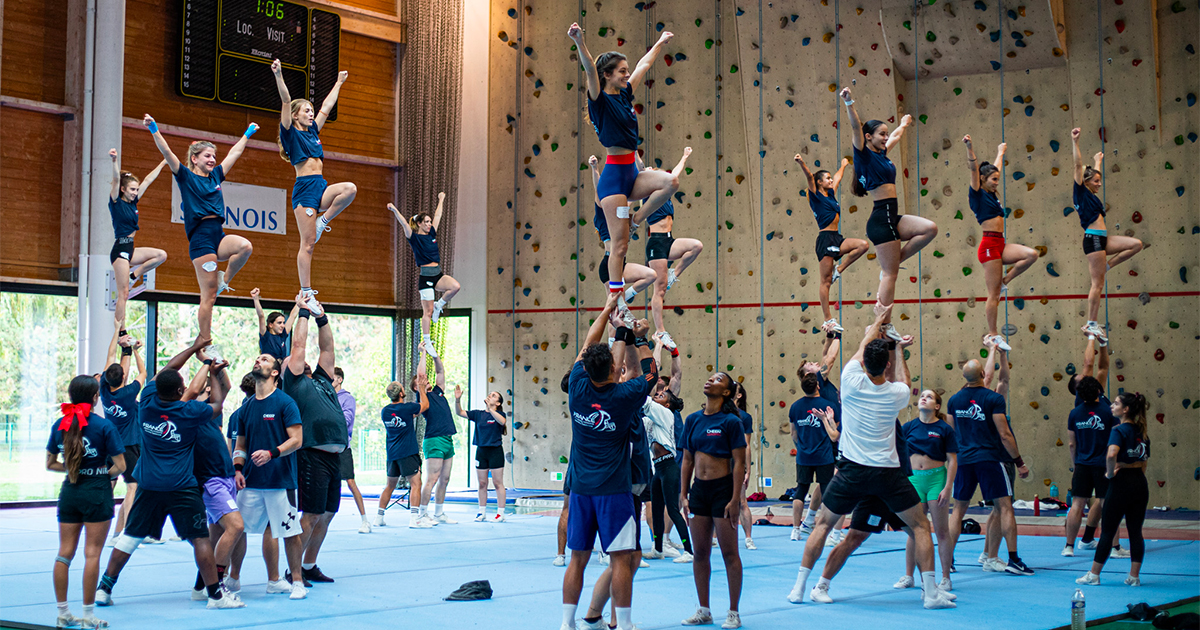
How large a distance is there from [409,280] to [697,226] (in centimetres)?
550

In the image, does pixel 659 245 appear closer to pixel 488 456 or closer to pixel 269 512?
pixel 488 456

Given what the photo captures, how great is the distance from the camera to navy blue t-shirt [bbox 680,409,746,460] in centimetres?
711

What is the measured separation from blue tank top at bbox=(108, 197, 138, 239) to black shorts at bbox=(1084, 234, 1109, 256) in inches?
420

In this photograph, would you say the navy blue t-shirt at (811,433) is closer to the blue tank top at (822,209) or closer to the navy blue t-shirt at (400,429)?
the blue tank top at (822,209)

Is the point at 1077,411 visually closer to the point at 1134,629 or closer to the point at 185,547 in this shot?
the point at 1134,629

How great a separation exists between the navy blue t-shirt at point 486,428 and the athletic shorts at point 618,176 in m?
6.57

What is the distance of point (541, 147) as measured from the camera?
61.9ft

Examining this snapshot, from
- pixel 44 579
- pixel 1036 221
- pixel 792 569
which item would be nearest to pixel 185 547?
pixel 44 579

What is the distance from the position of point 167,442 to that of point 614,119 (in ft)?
13.0

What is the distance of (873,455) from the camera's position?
24.1 ft

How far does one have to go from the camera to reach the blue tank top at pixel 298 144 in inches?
401

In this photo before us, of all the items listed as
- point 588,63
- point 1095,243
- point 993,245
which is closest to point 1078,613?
point 588,63

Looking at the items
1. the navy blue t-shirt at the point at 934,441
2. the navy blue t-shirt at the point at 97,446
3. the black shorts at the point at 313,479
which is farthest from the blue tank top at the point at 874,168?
the navy blue t-shirt at the point at 97,446

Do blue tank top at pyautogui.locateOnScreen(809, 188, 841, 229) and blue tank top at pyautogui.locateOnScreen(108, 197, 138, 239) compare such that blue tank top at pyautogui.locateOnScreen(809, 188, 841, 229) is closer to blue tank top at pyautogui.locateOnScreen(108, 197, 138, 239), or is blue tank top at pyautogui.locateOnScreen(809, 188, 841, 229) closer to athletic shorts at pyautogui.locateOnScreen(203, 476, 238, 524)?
athletic shorts at pyautogui.locateOnScreen(203, 476, 238, 524)
